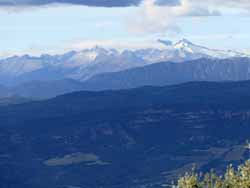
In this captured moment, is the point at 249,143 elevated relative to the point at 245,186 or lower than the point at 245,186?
elevated

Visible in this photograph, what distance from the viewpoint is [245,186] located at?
1967 inches

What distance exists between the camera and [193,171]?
172 ft

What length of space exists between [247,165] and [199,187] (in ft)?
11.5

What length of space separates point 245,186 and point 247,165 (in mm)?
2077

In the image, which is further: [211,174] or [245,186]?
[211,174]

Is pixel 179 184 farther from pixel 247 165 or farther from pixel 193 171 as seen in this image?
pixel 247 165

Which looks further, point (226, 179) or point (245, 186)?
point (226, 179)

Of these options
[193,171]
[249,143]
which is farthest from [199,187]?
A: [249,143]

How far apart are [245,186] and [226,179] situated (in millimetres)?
3553

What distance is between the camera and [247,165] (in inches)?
2032

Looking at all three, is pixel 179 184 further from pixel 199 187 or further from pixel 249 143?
pixel 249 143

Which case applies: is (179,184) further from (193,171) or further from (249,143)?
(249,143)

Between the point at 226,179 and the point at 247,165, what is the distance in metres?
2.42

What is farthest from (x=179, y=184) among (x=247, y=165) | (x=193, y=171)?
(x=247, y=165)
